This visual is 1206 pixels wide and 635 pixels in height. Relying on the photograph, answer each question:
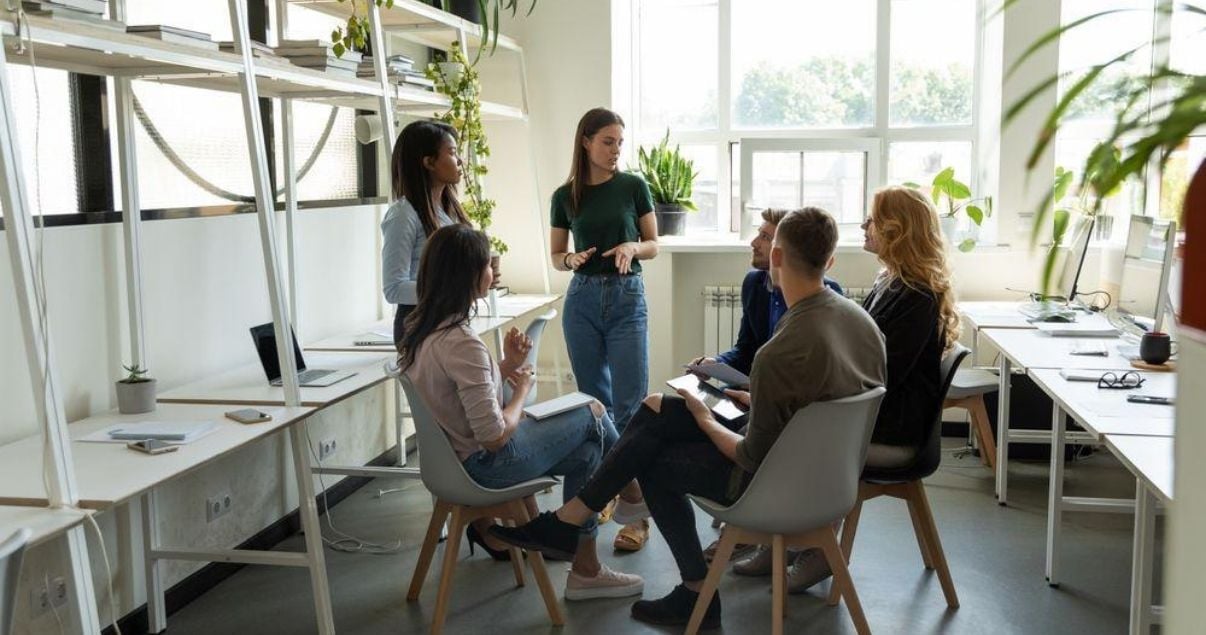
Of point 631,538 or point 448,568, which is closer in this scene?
point 448,568

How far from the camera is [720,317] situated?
5.76 meters

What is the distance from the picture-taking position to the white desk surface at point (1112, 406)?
2801 millimetres

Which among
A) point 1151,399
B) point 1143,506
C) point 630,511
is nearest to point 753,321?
point 630,511

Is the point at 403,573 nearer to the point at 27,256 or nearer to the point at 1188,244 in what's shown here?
the point at 27,256

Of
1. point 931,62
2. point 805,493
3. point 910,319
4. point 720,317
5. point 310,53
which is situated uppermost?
point 931,62

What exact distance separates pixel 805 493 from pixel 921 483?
28.2 inches

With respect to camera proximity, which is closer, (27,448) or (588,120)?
(27,448)

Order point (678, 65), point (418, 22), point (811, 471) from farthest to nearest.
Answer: point (678, 65) < point (418, 22) < point (811, 471)

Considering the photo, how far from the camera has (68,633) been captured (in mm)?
2869

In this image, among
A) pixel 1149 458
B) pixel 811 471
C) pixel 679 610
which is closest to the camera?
pixel 1149 458

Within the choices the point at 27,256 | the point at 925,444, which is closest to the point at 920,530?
the point at 925,444

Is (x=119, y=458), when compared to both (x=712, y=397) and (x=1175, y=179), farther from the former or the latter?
(x=1175, y=179)

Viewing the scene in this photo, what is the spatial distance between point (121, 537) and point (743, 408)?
1781 millimetres

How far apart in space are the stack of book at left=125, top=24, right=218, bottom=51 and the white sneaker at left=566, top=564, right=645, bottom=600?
1803 mm
